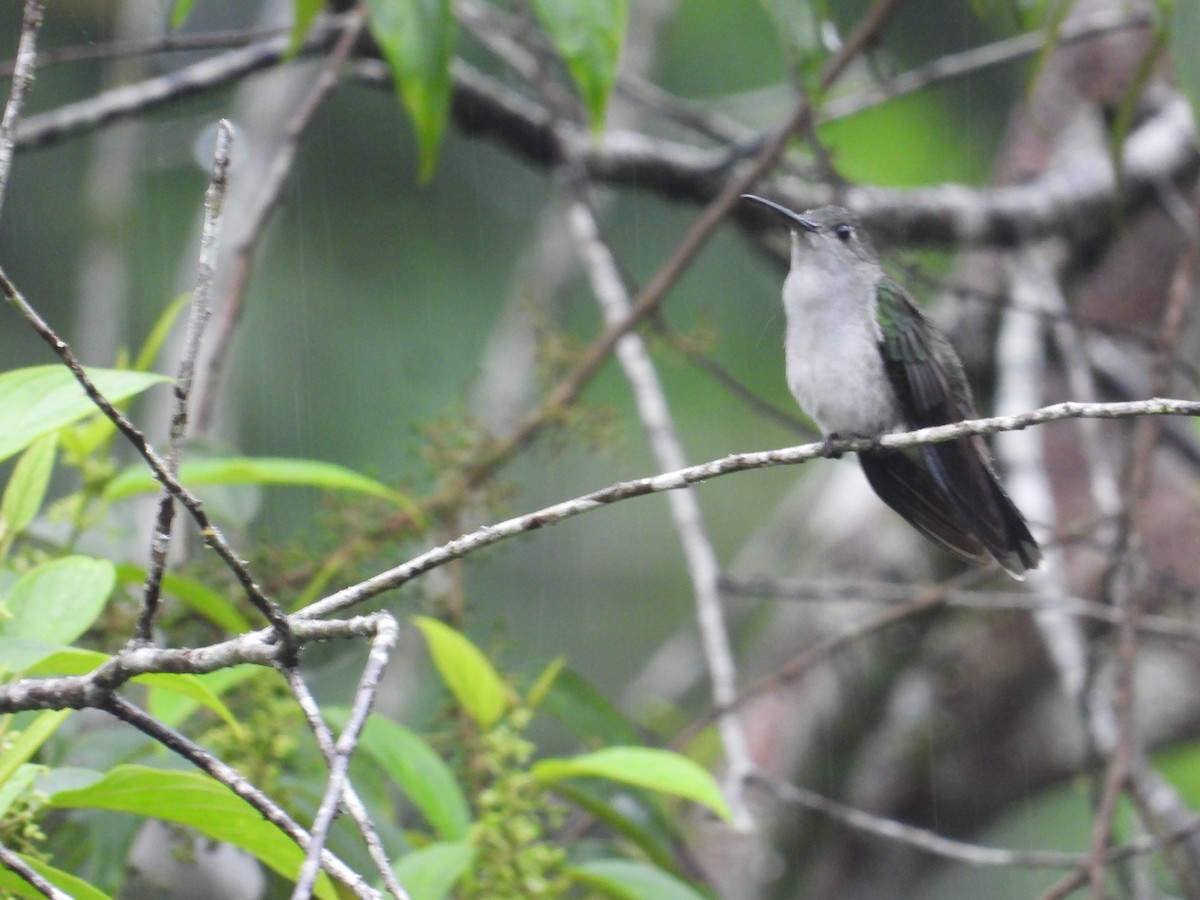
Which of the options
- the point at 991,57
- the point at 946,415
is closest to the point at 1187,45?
the point at 946,415

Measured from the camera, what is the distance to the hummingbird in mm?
2836

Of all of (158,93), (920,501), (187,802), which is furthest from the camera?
(158,93)

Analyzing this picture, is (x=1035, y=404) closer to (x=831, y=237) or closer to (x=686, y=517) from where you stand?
(x=831, y=237)

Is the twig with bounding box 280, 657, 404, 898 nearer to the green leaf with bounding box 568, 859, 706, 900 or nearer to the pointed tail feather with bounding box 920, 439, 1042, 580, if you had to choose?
the green leaf with bounding box 568, 859, 706, 900

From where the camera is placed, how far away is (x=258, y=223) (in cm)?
375

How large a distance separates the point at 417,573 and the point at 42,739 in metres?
0.73

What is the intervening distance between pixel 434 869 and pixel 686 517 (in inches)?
67.3

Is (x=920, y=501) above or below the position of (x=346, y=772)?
above

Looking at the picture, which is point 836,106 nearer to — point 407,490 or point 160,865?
point 407,490

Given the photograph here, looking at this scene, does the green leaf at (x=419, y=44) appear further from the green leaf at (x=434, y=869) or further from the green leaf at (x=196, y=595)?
the green leaf at (x=434, y=869)

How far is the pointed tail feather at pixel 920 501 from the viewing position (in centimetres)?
292

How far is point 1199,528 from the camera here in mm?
5414

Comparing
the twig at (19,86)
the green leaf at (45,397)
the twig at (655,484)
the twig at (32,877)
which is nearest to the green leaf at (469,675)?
the green leaf at (45,397)

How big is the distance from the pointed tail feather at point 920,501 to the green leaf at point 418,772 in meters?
1.18
